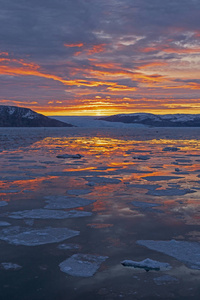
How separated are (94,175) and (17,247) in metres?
6.41

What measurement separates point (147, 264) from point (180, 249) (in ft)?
2.51

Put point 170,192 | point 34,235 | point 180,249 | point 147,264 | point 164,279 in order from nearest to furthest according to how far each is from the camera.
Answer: point 164,279 → point 147,264 → point 180,249 → point 34,235 → point 170,192

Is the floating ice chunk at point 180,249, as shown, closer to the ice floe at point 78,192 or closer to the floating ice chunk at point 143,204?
the floating ice chunk at point 143,204

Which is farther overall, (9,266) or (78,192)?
(78,192)

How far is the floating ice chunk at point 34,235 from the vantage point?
4578 mm

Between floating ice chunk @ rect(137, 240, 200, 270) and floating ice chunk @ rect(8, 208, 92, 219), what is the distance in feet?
5.84

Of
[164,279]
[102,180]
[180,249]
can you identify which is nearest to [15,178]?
[102,180]

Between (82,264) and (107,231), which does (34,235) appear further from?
(82,264)

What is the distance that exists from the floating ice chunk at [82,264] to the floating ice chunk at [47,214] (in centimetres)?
187

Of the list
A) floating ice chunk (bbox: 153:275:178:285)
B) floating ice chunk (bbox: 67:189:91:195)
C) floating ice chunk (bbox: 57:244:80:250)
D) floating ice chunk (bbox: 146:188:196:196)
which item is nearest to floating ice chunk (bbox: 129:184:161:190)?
floating ice chunk (bbox: 146:188:196:196)

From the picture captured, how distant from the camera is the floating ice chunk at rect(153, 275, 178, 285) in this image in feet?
11.2

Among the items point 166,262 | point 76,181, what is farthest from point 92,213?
point 76,181

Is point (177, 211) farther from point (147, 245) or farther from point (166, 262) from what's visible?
point (166, 262)

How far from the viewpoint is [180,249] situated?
168 inches
